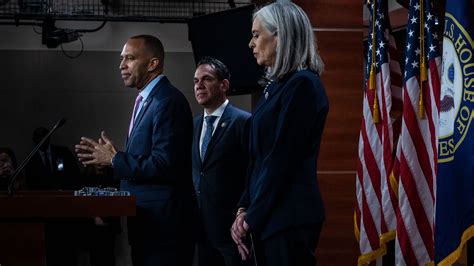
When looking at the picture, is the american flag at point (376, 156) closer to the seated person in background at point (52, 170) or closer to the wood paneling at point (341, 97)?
the wood paneling at point (341, 97)

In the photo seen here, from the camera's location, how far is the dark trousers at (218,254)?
4.31m

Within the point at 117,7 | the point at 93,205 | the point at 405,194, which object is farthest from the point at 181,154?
the point at 117,7

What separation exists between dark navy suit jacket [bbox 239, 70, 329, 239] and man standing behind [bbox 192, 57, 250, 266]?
1.60 meters

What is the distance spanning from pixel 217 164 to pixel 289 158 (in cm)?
184

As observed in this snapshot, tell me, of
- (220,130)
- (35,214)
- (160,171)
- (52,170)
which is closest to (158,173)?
(160,171)

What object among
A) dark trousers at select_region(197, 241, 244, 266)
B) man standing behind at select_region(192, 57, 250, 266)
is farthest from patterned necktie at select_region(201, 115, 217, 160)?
dark trousers at select_region(197, 241, 244, 266)

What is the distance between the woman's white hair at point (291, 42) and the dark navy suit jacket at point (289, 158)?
4 centimetres

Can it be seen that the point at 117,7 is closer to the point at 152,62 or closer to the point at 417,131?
the point at 417,131

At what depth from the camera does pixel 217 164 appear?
450 cm

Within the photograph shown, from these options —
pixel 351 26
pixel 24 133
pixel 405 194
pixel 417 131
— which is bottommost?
pixel 24 133

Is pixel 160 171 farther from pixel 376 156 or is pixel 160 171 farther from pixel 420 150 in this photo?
pixel 376 156

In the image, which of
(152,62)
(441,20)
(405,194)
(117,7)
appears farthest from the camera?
(117,7)

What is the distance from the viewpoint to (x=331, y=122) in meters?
5.35

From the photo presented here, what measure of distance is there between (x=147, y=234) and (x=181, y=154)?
0.33 meters
